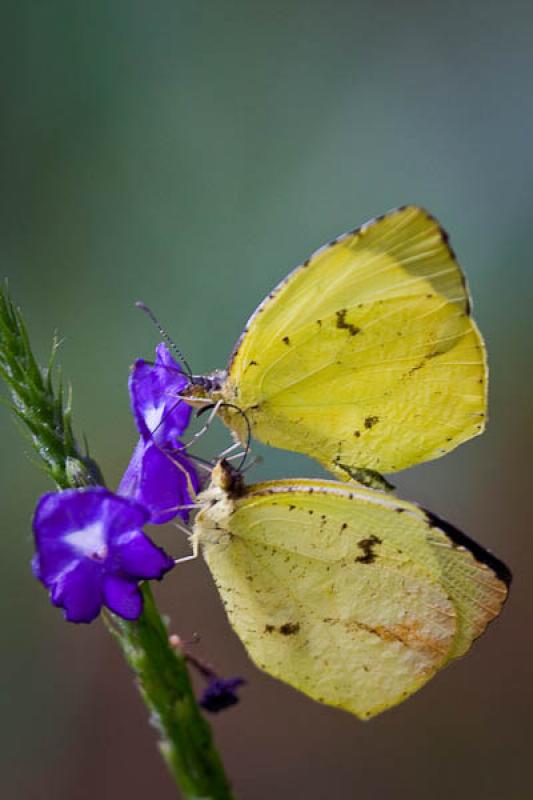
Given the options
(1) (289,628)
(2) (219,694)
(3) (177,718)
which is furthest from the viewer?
(1) (289,628)

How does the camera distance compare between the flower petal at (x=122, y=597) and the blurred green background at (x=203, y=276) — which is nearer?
the flower petal at (x=122, y=597)

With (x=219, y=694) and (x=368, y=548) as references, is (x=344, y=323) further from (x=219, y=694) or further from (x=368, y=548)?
(x=219, y=694)

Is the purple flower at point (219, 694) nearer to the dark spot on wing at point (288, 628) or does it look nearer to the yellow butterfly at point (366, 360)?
the dark spot on wing at point (288, 628)

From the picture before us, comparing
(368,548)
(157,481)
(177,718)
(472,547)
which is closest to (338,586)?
(368,548)

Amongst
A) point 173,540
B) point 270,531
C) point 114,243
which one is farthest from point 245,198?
point 270,531

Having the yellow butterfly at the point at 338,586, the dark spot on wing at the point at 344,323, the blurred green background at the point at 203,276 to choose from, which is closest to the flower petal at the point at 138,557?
the yellow butterfly at the point at 338,586

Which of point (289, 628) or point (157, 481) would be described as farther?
point (289, 628)
